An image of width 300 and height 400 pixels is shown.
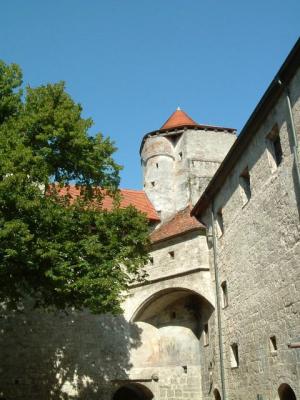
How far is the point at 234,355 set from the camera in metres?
15.1

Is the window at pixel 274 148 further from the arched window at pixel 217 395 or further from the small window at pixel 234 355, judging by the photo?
the arched window at pixel 217 395

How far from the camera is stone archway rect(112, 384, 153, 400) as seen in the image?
2020 cm

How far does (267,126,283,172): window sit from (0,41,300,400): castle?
0.11ft

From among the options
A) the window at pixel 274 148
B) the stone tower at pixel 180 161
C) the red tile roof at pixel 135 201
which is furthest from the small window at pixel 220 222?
the red tile roof at pixel 135 201

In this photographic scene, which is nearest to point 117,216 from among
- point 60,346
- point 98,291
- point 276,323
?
point 98,291

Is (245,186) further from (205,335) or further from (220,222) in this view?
(205,335)

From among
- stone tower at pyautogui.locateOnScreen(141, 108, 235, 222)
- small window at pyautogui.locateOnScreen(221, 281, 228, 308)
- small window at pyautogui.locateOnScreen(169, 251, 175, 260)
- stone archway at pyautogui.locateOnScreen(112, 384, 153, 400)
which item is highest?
stone tower at pyautogui.locateOnScreen(141, 108, 235, 222)

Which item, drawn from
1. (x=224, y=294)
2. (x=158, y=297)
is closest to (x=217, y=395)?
(x=224, y=294)

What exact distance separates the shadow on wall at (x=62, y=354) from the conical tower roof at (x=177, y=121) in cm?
1123

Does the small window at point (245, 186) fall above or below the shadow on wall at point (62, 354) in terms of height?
above

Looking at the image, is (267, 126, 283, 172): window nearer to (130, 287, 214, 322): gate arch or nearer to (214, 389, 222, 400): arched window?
(130, 287, 214, 322): gate arch

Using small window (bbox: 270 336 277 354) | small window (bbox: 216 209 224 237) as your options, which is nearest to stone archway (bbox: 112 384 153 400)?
small window (bbox: 216 209 224 237)

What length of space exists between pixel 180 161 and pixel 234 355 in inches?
480

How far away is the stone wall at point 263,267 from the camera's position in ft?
37.7
